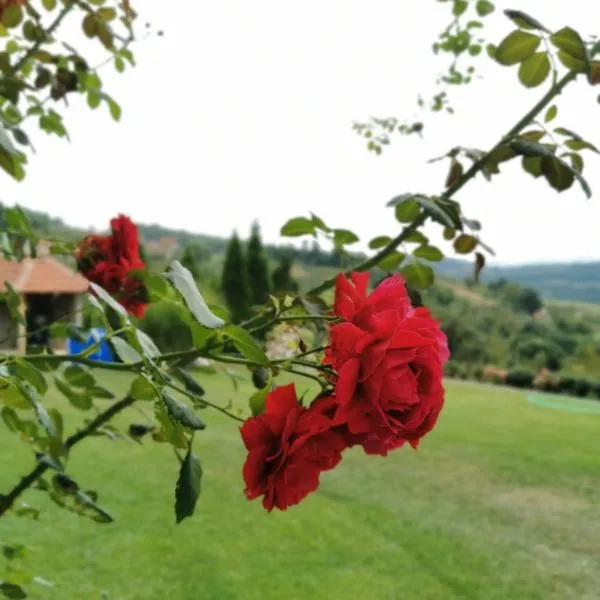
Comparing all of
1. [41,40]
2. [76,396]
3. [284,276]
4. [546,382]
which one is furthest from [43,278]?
[76,396]

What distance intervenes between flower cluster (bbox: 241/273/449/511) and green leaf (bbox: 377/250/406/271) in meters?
0.21

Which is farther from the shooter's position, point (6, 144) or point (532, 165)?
point (532, 165)

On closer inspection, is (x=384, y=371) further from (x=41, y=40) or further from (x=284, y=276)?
(x=284, y=276)

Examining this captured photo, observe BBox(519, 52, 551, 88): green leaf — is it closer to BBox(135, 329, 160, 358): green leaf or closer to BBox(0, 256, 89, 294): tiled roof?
BBox(135, 329, 160, 358): green leaf

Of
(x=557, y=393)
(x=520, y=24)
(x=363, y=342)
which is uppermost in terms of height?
(x=520, y=24)

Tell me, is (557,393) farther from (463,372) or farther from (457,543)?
(457,543)

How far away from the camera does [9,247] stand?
2.15ft

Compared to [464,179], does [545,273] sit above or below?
above

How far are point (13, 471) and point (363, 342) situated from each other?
2631mm

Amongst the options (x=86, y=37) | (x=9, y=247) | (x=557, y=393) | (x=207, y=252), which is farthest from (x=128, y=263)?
(x=207, y=252)

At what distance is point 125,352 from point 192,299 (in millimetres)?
38

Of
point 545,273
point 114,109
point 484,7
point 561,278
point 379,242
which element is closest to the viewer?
point 379,242

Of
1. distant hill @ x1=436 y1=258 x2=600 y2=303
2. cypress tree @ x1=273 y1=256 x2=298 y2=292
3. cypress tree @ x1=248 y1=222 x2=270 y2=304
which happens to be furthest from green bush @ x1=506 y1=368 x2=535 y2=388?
distant hill @ x1=436 y1=258 x2=600 y2=303

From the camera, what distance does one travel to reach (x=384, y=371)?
0.97ft
